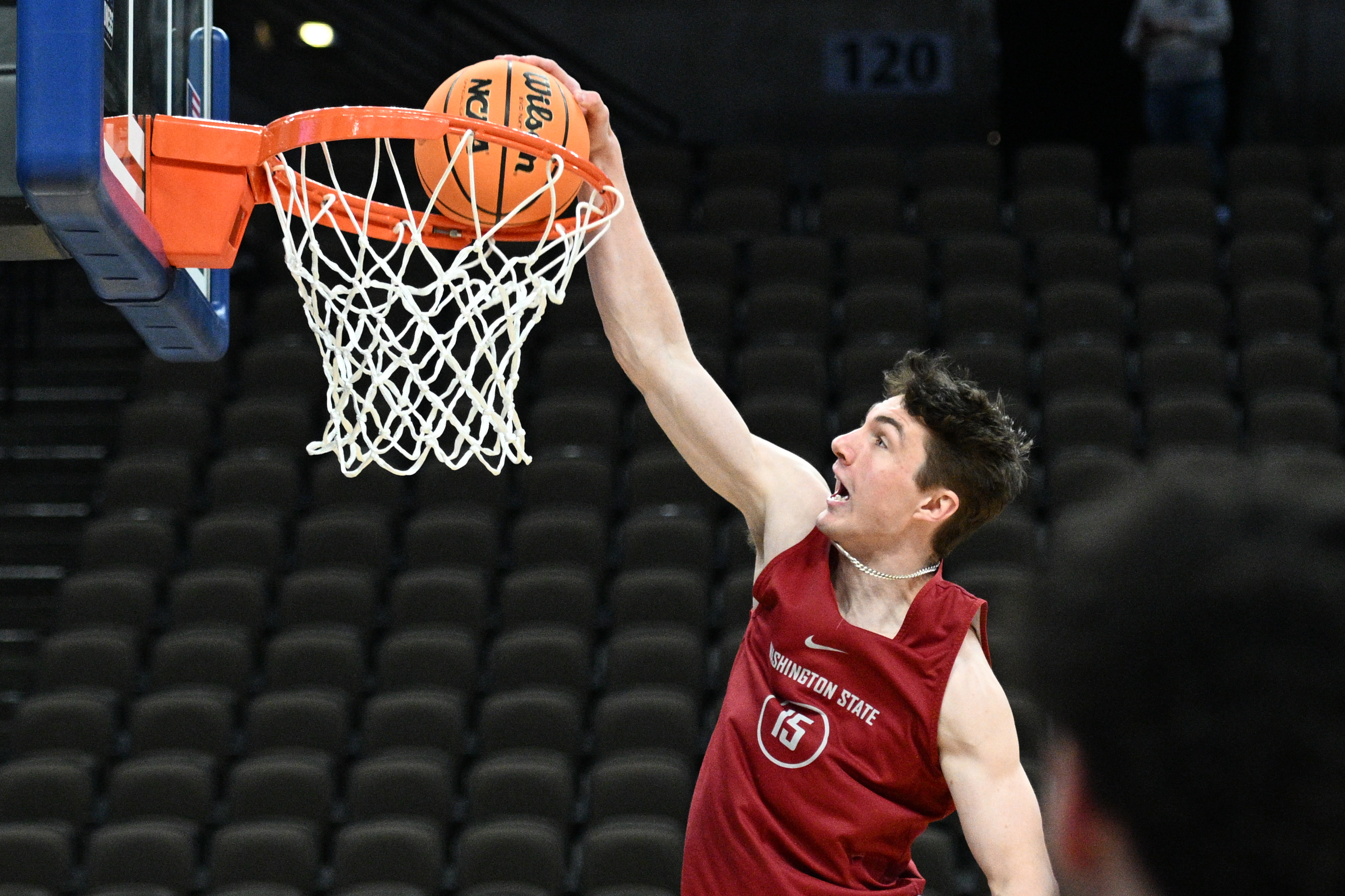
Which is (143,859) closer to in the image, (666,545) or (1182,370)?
(666,545)

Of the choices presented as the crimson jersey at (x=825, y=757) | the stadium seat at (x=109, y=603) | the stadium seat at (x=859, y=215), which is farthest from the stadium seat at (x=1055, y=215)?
the crimson jersey at (x=825, y=757)

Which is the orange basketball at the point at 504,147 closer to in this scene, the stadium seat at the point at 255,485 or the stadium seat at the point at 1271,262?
the stadium seat at the point at 255,485

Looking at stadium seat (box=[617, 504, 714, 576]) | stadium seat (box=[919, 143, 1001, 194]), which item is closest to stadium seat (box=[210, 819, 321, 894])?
stadium seat (box=[617, 504, 714, 576])

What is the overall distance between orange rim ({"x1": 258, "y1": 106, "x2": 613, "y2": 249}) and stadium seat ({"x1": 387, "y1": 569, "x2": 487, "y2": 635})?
3.64 metres

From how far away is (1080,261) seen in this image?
783 centimetres

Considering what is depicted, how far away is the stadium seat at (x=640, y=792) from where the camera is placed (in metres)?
5.58

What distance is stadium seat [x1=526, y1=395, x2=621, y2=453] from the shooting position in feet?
23.4

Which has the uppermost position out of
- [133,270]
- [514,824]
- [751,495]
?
[133,270]

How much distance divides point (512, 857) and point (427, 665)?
1.06m

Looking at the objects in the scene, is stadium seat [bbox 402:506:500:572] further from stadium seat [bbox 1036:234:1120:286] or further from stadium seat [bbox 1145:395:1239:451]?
stadium seat [bbox 1036:234:1120:286]

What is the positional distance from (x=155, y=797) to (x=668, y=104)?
6.18m

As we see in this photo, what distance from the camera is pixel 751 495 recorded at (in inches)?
107

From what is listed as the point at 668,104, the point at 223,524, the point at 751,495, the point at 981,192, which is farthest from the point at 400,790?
the point at 668,104

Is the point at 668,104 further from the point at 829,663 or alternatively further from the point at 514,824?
the point at 829,663
